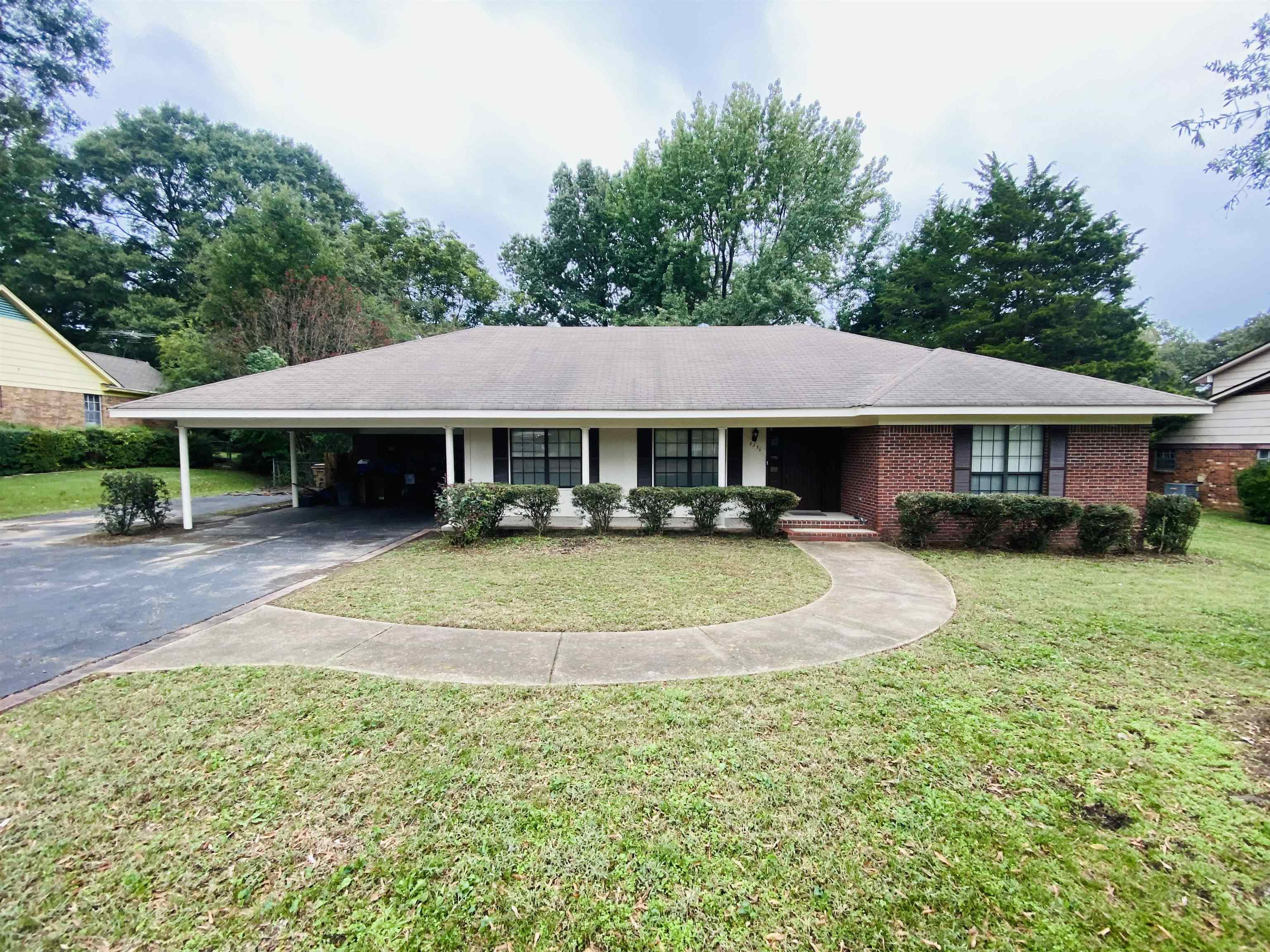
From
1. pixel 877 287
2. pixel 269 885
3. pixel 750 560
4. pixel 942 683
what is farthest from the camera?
pixel 877 287

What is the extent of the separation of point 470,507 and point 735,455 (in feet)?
19.4

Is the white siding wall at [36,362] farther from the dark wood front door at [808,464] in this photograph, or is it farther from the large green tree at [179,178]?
the dark wood front door at [808,464]

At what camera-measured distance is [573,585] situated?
6375mm

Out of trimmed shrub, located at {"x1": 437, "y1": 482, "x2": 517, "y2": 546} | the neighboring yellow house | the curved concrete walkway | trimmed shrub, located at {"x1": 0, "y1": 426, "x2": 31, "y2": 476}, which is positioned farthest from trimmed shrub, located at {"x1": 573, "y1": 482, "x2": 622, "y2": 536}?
the neighboring yellow house

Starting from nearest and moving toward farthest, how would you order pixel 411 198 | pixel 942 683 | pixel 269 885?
pixel 269 885
pixel 942 683
pixel 411 198

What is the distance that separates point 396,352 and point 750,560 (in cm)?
1029

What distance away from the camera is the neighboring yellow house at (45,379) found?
57.1 ft

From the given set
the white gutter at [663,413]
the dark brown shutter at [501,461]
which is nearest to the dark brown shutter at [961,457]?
the white gutter at [663,413]

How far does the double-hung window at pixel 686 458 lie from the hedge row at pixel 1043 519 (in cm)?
390

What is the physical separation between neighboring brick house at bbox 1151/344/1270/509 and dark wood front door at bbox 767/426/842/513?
1095 centimetres

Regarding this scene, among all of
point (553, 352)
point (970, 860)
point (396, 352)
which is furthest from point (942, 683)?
point (396, 352)

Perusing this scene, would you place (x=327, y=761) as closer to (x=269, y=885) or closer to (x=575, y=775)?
(x=269, y=885)

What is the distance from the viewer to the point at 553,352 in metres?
13.2

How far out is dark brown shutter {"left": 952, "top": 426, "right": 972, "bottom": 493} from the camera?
949cm
